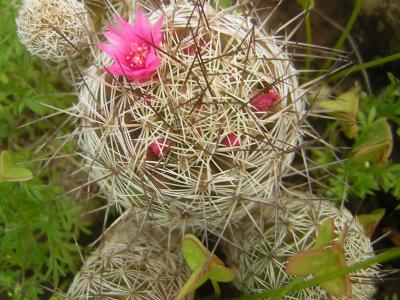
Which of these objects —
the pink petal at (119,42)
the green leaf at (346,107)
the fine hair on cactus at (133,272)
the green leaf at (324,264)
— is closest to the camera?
the green leaf at (324,264)

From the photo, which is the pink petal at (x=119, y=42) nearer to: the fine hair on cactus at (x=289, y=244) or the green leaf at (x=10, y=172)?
the green leaf at (x=10, y=172)

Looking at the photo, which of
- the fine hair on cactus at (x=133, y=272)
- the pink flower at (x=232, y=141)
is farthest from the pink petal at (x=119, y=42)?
the fine hair on cactus at (x=133, y=272)

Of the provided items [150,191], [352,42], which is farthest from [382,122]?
[150,191]

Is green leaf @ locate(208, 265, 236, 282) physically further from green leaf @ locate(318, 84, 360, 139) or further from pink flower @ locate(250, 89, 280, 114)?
green leaf @ locate(318, 84, 360, 139)

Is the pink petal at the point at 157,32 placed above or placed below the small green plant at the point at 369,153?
above

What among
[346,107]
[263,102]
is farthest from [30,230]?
[346,107]

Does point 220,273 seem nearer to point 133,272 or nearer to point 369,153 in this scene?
point 133,272

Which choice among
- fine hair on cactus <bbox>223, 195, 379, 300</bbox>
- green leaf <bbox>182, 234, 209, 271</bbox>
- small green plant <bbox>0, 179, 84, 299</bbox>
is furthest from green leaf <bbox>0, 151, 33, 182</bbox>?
fine hair on cactus <bbox>223, 195, 379, 300</bbox>
